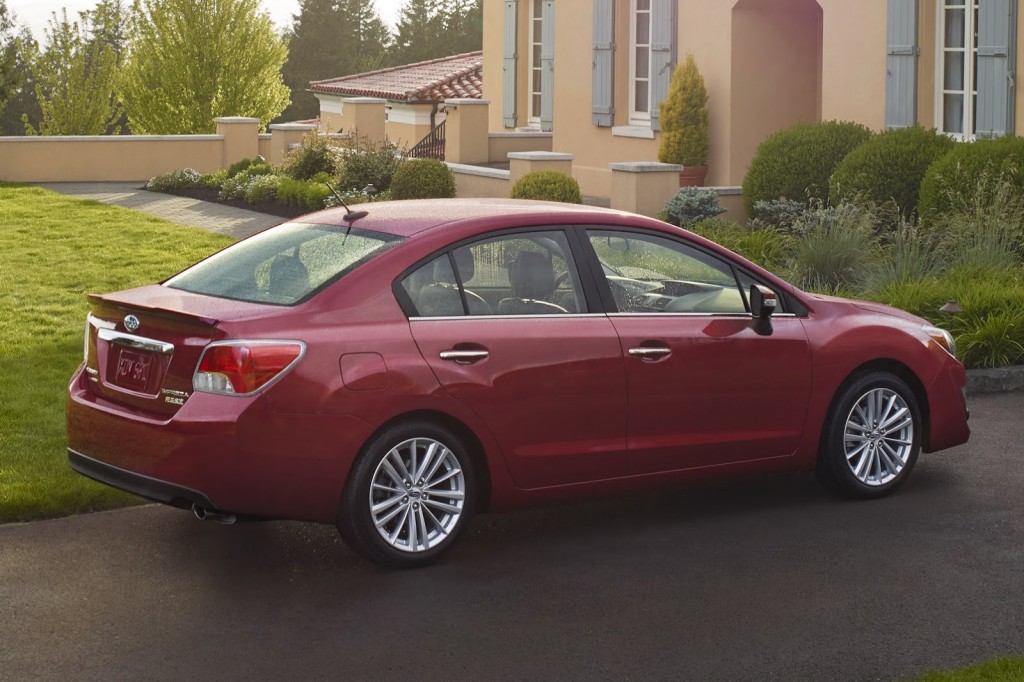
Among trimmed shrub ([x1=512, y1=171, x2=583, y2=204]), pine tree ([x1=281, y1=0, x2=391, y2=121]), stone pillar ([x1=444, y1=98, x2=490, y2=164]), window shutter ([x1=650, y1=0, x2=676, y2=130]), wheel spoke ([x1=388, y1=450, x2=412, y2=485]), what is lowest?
wheel spoke ([x1=388, y1=450, x2=412, y2=485])

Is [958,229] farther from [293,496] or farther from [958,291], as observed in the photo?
[293,496]

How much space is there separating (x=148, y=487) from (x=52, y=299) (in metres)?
8.93

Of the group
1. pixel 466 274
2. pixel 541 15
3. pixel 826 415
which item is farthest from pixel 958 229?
pixel 541 15

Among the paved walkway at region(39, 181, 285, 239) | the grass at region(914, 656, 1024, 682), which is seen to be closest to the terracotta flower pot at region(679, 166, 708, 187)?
the paved walkway at region(39, 181, 285, 239)

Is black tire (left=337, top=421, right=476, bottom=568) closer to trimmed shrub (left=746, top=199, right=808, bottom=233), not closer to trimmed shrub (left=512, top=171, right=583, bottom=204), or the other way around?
trimmed shrub (left=746, top=199, right=808, bottom=233)

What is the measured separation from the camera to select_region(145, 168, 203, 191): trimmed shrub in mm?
27016

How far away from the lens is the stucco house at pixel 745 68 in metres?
17.3

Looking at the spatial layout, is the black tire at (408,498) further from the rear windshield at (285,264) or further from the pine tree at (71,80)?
the pine tree at (71,80)

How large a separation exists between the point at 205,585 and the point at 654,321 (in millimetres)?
2346

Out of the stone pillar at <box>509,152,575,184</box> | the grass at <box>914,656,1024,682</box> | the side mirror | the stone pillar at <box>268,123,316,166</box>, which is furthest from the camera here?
the stone pillar at <box>268,123,316,166</box>

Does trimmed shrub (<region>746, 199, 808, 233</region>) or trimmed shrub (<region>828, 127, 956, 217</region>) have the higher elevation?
trimmed shrub (<region>828, 127, 956, 217</region>)

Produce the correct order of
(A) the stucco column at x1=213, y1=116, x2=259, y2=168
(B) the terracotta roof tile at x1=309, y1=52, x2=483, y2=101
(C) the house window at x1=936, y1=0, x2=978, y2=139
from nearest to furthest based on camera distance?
(C) the house window at x1=936, y1=0, x2=978, y2=139, (A) the stucco column at x1=213, y1=116, x2=259, y2=168, (B) the terracotta roof tile at x1=309, y1=52, x2=483, y2=101

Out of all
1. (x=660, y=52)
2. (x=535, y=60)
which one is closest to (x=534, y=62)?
(x=535, y=60)

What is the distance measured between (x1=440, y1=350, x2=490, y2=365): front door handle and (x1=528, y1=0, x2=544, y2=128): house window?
2127 centimetres
